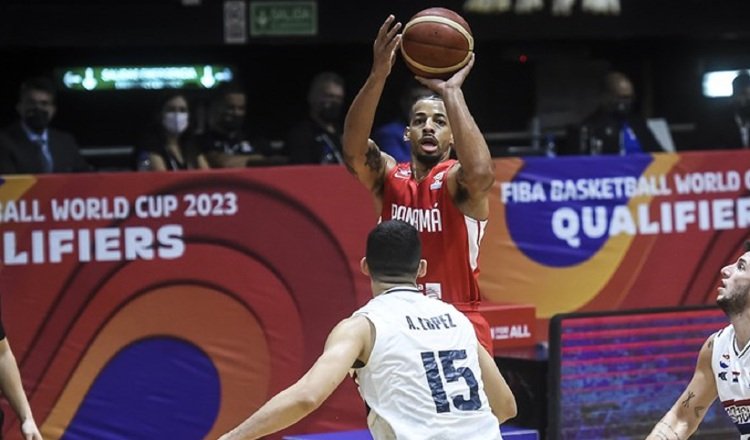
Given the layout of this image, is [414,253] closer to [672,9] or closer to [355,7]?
[355,7]

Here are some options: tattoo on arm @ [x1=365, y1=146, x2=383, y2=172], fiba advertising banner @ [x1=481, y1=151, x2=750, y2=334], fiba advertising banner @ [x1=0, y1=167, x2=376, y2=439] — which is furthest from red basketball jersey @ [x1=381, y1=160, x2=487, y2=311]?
fiba advertising banner @ [x1=481, y1=151, x2=750, y2=334]

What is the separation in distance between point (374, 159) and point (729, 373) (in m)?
1.95

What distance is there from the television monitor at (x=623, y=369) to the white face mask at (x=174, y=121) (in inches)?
127

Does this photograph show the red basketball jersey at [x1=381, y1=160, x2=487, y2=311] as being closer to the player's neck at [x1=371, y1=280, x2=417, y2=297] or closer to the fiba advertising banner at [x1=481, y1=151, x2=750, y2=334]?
the player's neck at [x1=371, y1=280, x2=417, y2=297]

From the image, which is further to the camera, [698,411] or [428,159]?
[428,159]

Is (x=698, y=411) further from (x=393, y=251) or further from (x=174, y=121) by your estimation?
(x=174, y=121)

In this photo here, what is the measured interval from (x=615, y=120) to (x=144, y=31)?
4.26 metres

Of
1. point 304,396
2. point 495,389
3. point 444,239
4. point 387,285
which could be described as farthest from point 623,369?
point 304,396

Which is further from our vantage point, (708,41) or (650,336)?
(708,41)

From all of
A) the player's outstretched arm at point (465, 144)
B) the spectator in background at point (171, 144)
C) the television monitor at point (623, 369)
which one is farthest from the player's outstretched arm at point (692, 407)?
the spectator in background at point (171, 144)

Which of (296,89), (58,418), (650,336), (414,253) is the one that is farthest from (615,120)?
(414,253)

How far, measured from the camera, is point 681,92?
54.1ft

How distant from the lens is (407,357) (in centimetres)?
576

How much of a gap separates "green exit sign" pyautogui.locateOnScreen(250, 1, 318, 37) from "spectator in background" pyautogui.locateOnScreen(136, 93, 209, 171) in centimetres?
265
